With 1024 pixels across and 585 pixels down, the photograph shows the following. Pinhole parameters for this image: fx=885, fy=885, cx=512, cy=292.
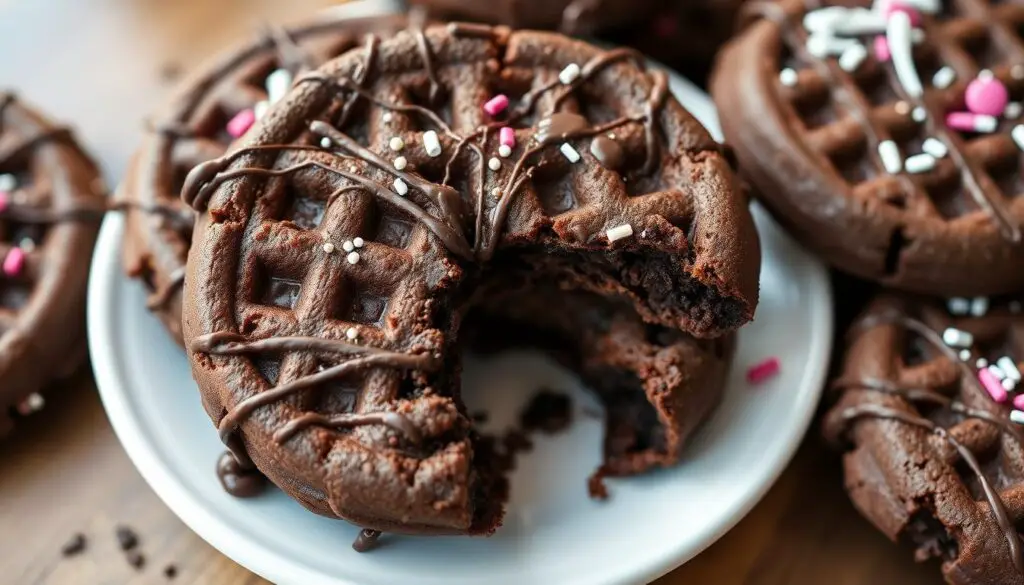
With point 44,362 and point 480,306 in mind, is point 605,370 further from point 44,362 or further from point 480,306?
point 44,362

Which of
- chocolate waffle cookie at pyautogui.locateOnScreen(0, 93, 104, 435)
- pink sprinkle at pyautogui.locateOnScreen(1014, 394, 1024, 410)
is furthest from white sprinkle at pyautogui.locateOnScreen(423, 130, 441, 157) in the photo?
pink sprinkle at pyautogui.locateOnScreen(1014, 394, 1024, 410)

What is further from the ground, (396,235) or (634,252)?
(396,235)

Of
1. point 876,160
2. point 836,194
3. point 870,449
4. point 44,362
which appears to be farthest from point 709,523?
point 44,362

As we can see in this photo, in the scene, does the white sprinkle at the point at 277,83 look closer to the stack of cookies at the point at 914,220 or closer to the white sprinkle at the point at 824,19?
the stack of cookies at the point at 914,220

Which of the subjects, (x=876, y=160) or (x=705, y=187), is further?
(x=876, y=160)

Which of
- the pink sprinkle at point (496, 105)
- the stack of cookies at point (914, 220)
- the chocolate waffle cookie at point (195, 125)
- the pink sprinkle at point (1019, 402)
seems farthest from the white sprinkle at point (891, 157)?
the chocolate waffle cookie at point (195, 125)

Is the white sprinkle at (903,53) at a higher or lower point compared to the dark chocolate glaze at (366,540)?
higher
